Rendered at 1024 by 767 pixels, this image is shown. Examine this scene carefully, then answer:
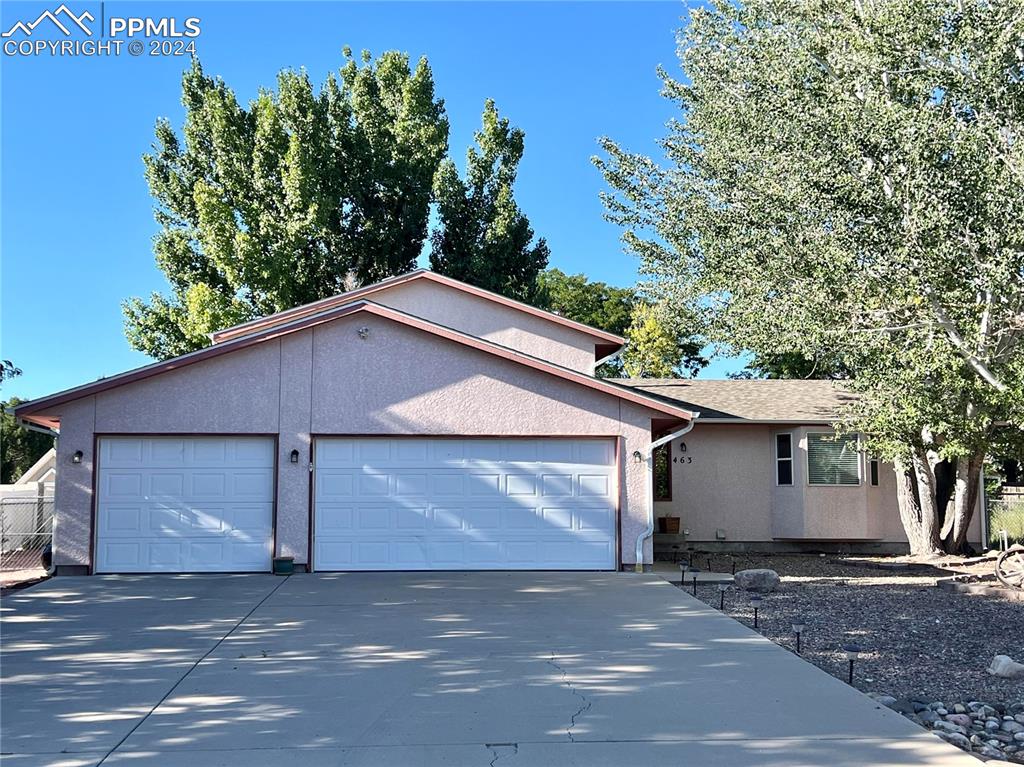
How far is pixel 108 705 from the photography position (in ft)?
21.0

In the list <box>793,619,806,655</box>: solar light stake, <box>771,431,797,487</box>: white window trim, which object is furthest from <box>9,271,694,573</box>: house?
<box>771,431,797,487</box>: white window trim

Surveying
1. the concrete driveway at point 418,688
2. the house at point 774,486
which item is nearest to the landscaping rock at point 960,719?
the concrete driveway at point 418,688

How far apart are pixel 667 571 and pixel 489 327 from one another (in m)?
6.95

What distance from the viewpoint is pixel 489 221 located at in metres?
29.6

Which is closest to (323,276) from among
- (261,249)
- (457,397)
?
(261,249)

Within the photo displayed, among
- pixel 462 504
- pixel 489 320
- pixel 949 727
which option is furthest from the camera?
pixel 489 320

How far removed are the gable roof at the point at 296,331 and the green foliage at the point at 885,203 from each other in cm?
319

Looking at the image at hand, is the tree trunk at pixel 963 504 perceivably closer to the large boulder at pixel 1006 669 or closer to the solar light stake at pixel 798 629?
the solar light stake at pixel 798 629

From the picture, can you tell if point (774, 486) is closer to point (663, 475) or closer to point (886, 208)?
point (663, 475)

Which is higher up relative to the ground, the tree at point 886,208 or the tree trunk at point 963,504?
the tree at point 886,208

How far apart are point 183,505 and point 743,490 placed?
1139 cm

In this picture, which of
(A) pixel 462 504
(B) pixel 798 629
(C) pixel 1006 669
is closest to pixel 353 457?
(A) pixel 462 504

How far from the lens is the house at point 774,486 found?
1792 cm

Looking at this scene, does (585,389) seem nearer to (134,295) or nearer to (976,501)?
(976,501)
